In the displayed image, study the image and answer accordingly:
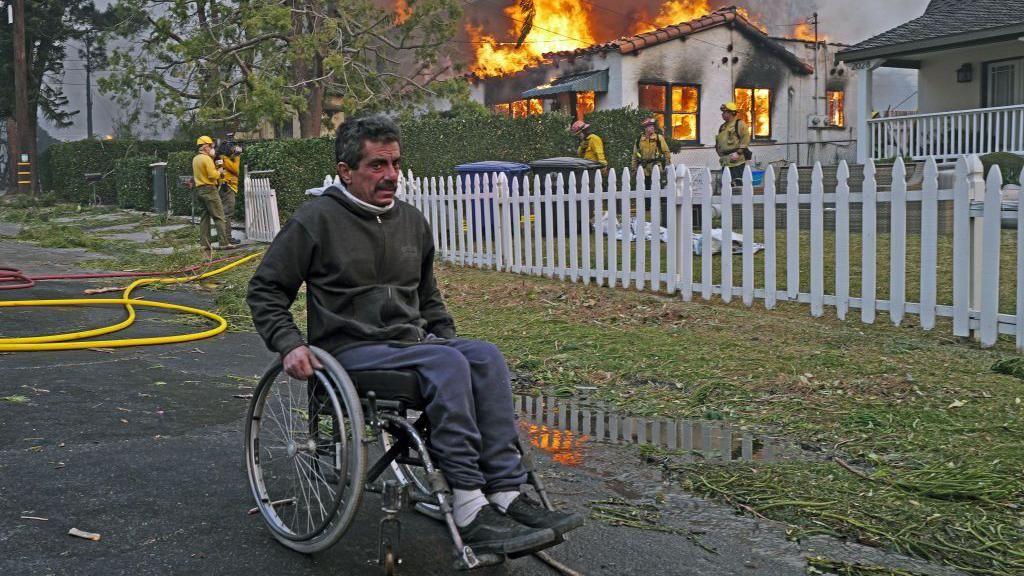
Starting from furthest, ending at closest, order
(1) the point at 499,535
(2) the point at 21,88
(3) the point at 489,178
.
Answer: (2) the point at 21,88 < (3) the point at 489,178 < (1) the point at 499,535

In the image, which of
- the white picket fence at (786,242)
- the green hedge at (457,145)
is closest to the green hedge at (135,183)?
the green hedge at (457,145)

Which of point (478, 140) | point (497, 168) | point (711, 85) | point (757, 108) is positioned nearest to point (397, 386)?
point (497, 168)

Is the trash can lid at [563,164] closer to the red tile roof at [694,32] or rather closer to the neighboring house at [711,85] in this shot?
the neighboring house at [711,85]

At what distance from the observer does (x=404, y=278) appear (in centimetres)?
388

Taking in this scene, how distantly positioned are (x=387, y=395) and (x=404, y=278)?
2.03 feet

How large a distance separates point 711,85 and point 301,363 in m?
25.8

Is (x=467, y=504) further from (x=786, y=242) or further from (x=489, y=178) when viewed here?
(x=489, y=178)

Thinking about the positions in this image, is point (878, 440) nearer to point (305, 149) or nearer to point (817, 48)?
point (305, 149)

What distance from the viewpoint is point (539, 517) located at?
10.7 ft

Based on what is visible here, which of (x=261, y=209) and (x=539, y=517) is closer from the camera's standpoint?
(x=539, y=517)

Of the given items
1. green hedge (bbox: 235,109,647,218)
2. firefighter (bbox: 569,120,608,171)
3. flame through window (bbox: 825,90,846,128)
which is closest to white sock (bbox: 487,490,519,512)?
firefighter (bbox: 569,120,608,171)

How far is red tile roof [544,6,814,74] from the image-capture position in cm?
2644

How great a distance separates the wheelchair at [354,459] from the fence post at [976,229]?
4663 mm

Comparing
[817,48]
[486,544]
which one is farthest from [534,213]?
[817,48]
